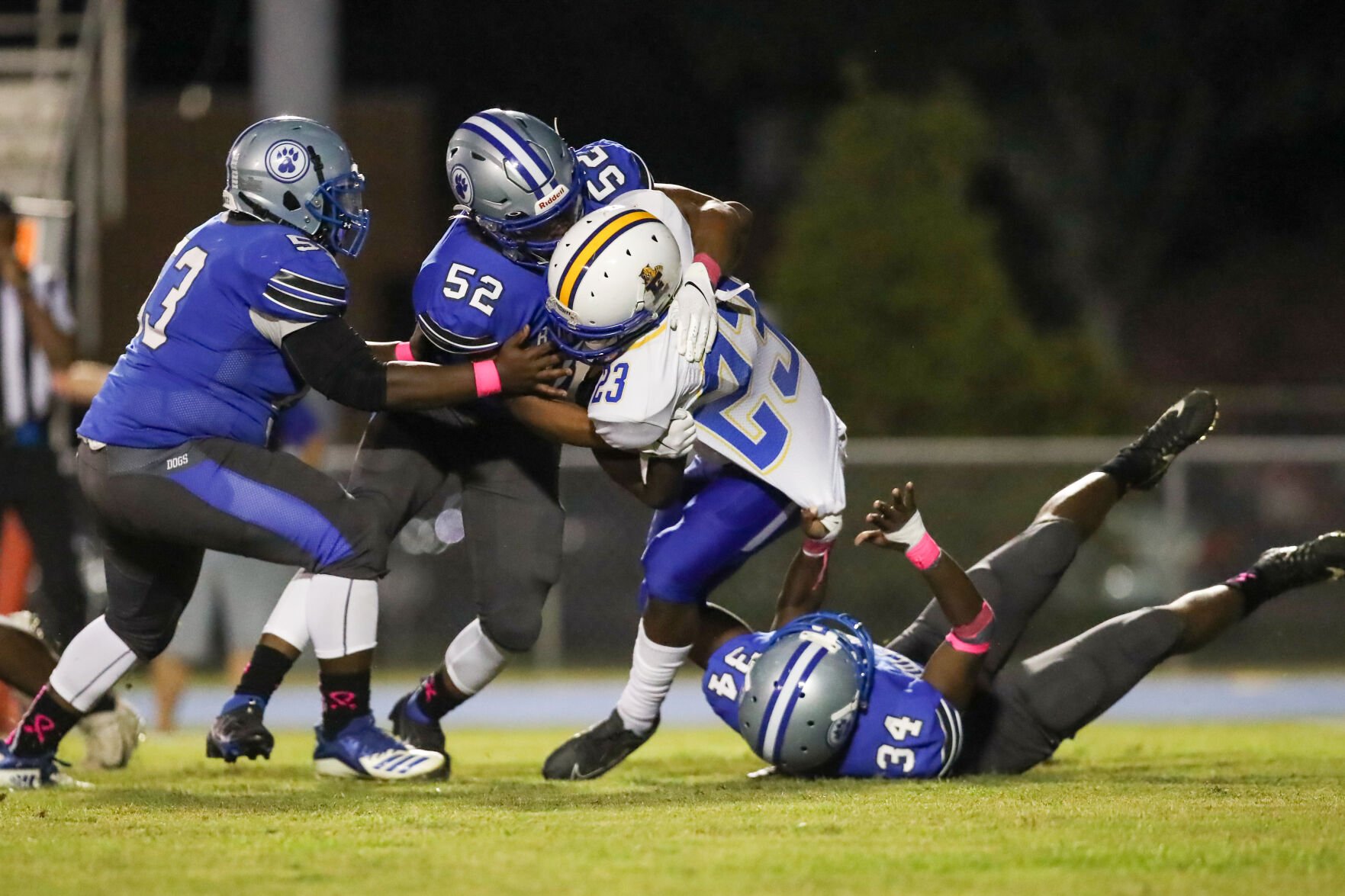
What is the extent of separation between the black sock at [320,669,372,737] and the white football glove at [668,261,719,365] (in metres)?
1.32

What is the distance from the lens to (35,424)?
7.01 metres

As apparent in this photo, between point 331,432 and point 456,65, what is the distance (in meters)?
7.66

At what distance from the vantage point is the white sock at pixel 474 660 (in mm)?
5684

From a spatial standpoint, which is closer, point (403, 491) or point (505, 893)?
point (505, 893)

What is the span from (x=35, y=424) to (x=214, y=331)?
2.34 metres

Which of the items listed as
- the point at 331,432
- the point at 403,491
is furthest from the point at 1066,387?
the point at 403,491

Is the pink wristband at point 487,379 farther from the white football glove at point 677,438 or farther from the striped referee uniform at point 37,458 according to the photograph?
the striped referee uniform at point 37,458

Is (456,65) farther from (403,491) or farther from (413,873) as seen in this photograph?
(413,873)

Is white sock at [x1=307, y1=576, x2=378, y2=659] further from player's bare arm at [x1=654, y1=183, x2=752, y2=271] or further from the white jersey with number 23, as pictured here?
player's bare arm at [x1=654, y1=183, x2=752, y2=271]

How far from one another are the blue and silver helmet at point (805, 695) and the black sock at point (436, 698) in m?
1.10

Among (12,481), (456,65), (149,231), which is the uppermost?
(456,65)

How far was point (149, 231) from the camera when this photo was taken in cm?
1502

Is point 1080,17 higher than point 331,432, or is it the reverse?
point 1080,17

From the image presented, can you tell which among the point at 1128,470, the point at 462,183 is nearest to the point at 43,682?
the point at 462,183
